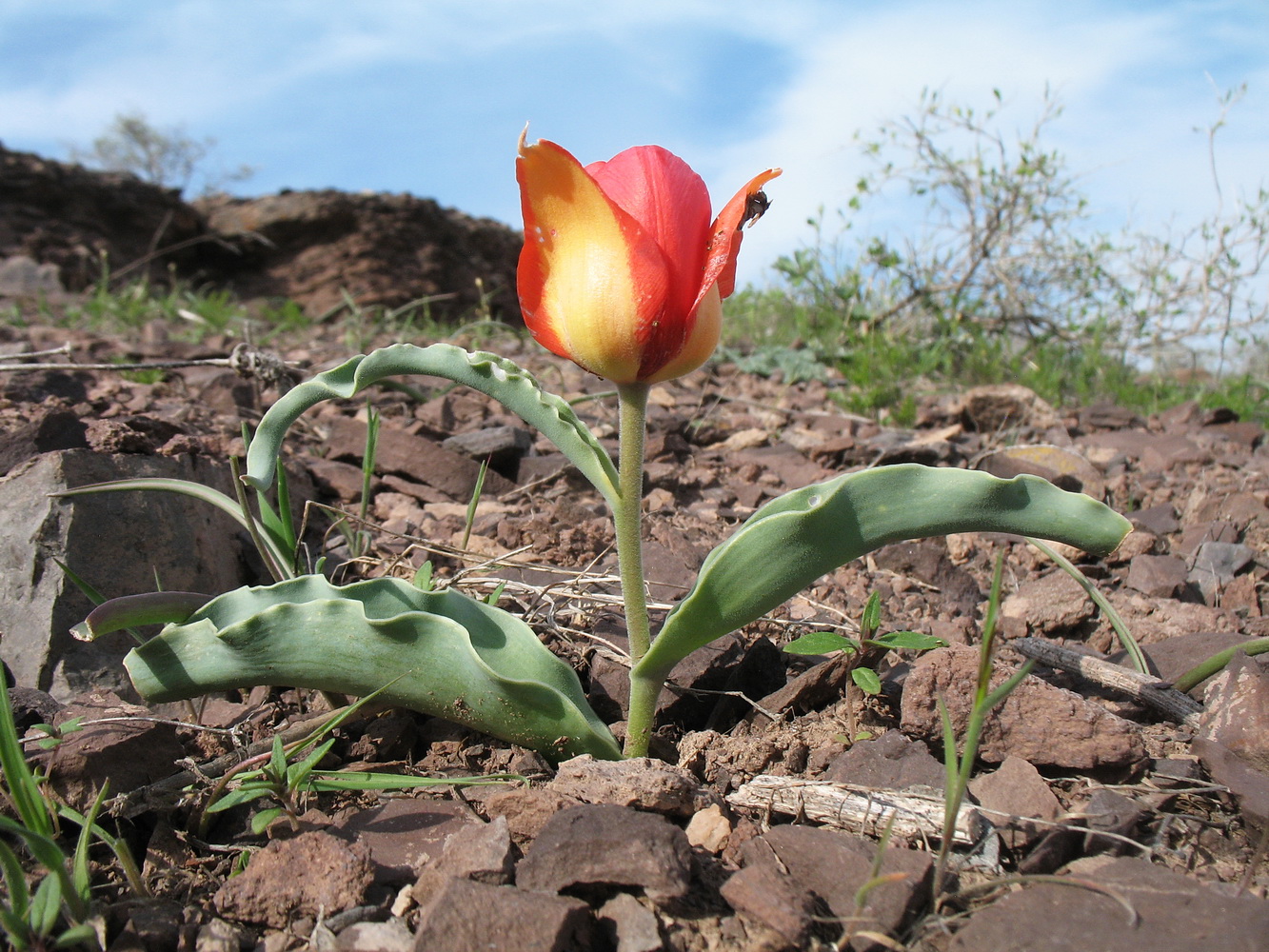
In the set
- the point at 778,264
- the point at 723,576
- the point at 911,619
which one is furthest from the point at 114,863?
the point at 778,264

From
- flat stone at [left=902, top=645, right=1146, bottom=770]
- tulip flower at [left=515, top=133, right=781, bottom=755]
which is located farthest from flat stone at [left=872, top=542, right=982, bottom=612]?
tulip flower at [left=515, top=133, right=781, bottom=755]

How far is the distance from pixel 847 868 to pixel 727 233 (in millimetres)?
794

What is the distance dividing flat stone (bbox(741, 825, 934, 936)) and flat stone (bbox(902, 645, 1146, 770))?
10.9 inches

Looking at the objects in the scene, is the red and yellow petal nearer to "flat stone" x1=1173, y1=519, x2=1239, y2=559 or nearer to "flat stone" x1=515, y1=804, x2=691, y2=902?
"flat stone" x1=515, y1=804, x2=691, y2=902

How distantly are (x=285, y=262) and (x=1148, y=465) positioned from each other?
753 cm

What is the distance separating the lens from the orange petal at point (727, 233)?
109 centimetres

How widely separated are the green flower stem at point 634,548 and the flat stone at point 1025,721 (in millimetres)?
417

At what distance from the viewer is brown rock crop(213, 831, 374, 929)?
1.04 metres

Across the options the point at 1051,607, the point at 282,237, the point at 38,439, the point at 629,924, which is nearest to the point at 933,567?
the point at 1051,607

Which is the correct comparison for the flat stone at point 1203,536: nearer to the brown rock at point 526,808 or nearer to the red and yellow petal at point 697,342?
the red and yellow petal at point 697,342

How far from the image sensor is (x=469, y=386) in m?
1.23

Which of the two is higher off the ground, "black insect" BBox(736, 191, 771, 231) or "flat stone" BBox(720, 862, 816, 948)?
"black insect" BBox(736, 191, 771, 231)

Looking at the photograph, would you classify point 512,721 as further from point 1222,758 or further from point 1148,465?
point 1148,465

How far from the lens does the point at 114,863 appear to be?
3.74 feet
